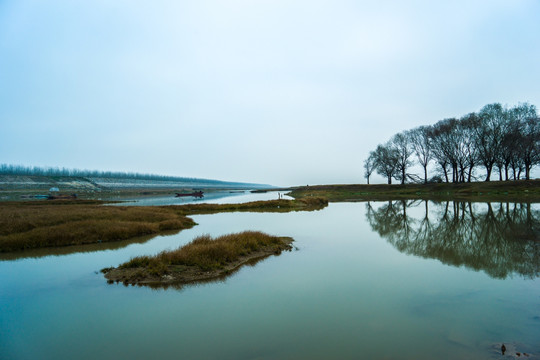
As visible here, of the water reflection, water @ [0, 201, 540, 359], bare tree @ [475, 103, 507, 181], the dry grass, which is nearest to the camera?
water @ [0, 201, 540, 359]

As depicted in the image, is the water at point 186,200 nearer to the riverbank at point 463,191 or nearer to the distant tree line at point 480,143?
the riverbank at point 463,191

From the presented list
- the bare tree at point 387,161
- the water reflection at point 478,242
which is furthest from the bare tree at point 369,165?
the water reflection at point 478,242

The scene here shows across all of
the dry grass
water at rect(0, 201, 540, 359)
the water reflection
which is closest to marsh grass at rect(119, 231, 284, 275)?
water at rect(0, 201, 540, 359)

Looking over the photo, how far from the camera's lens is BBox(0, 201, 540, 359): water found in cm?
586

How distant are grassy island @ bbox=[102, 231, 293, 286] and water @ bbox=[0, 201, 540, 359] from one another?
2.30 feet

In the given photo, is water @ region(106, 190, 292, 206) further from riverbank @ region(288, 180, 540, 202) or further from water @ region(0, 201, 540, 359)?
water @ region(0, 201, 540, 359)

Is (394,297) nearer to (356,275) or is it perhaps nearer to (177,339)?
(356,275)

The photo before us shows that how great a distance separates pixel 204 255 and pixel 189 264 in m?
0.79

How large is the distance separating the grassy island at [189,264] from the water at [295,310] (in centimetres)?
70

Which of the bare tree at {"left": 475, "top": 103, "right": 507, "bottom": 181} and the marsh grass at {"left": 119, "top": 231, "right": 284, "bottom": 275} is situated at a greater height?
the bare tree at {"left": 475, "top": 103, "right": 507, "bottom": 181}

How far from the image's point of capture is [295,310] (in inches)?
302

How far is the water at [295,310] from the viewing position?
19.2 feet

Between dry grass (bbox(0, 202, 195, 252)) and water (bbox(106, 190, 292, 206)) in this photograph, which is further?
water (bbox(106, 190, 292, 206))

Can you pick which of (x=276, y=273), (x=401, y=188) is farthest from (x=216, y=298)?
(x=401, y=188)
